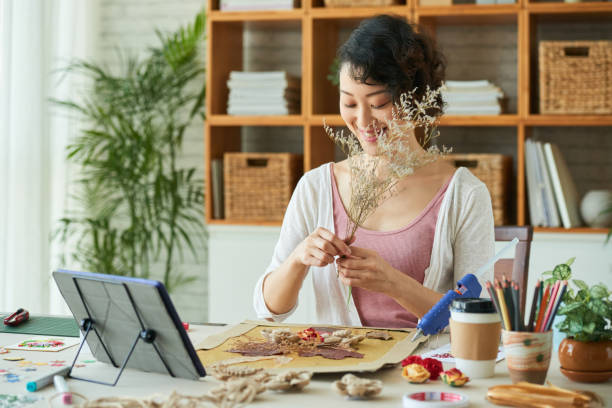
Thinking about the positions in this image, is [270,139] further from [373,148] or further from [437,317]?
[437,317]

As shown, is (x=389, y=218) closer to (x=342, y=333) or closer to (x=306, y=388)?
(x=342, y=333)

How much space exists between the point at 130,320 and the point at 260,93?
7.41 feet

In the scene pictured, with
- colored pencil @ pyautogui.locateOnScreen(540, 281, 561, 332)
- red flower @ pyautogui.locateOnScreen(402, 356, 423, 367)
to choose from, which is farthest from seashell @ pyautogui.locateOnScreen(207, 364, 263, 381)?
colored pencil @ pyautogui.locateOnScreen(540, 281, 561, 332)

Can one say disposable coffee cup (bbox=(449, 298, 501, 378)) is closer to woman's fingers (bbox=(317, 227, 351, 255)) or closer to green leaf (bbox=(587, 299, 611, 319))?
green leaf (bbox=(587, 299, 611, 319))

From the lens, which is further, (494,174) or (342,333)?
(494,174)

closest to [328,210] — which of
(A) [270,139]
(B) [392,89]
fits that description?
(B) [392,89]

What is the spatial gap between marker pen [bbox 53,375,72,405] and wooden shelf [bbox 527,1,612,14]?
2552mm

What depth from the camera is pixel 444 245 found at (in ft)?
6.11

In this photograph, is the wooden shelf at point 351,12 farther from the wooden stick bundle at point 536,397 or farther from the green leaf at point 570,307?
the wooden stick bundle at point 536,397

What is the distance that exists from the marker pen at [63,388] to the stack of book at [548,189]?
2.38 metres

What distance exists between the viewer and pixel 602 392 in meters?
1.18

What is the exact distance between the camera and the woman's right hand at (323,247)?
1555mm

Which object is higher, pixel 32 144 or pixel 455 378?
pixel 32 144

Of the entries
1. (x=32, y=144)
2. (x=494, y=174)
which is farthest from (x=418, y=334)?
(x=32, y=144)
